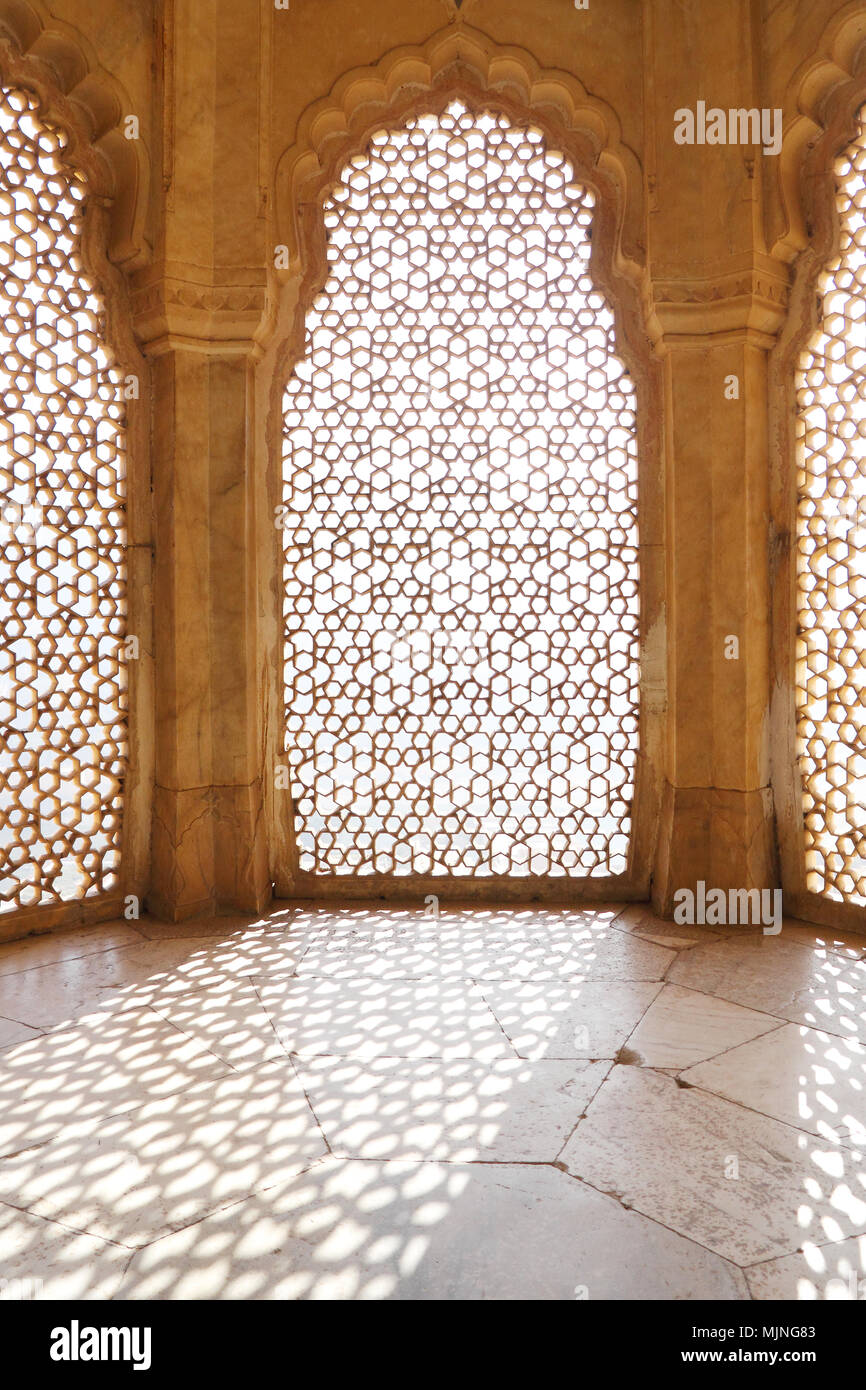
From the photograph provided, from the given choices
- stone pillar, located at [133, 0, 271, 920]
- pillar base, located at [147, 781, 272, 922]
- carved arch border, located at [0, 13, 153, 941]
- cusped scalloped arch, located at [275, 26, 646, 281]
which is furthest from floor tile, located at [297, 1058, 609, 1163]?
cusped scalloped arch, located at [275, 26, 646, 281]

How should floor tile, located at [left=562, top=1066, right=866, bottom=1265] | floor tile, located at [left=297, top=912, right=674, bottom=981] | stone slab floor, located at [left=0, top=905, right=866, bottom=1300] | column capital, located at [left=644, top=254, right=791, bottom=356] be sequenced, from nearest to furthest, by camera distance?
stone slab floor, located at [left=0, top=905, right=866, bottom=1300]
floor tile, located at [left=562, top=1066, right=866, bottom=1265]
floor tile, located at [left=297, top=912, right=674, bottom=981]
column capital, located at [left=644, top=254, right=791, bottom=356]

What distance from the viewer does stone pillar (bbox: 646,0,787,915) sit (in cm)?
483

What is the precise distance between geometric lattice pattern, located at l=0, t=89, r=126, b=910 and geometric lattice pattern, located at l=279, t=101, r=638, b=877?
900mm

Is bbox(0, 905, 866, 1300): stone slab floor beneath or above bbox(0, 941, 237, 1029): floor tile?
beneath

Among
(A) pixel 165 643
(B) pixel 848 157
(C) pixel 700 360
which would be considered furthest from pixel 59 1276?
(B) pixel 848 157

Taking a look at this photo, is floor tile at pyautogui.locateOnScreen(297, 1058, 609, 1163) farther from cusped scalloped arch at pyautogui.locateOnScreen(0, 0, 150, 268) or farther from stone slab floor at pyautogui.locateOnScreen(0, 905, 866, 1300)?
cusped scalloped arch at pyautogui.locateOnScreen(0, 0, 150, 268)

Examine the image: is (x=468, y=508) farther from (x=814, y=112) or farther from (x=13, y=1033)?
(x=13, y=1033)

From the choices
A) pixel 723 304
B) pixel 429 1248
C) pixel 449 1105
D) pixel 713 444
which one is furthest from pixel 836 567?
pixel 429 1248

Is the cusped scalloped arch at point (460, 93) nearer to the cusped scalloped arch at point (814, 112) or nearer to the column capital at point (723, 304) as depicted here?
the column capital at point (723, 304)

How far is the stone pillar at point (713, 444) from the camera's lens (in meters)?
4.83

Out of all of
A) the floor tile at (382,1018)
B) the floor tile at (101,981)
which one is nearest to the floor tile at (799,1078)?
the floor tile at (382,1018)

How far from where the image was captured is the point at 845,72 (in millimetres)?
4621

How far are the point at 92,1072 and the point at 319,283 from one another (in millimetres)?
3774

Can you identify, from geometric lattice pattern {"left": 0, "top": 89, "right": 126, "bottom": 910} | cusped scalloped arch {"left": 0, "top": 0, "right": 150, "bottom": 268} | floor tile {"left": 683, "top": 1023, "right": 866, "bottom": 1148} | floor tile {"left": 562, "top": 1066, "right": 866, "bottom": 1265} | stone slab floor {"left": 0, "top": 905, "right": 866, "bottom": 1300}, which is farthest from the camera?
geometric lattice pattern {"left": 0, "top": 89, "right": 126, "bottom": 910}
